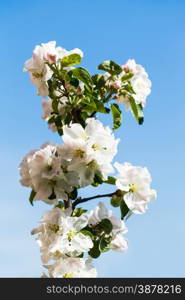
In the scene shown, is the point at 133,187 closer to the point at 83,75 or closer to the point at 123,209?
the point at 123,209

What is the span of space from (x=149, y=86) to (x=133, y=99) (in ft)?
0.67

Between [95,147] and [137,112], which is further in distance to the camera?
[137,112]

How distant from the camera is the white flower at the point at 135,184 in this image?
134 inches

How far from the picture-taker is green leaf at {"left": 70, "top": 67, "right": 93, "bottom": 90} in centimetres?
359

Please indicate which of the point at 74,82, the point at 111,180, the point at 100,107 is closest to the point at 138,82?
the point at 100,107

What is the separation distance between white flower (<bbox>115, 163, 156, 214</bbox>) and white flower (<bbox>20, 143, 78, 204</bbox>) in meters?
0.30

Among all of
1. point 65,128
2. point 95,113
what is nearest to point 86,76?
point 95,113

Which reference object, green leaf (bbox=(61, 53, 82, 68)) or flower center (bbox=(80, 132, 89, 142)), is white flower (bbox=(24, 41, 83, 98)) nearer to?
green leaf (bbox=(61, 53, 82, 68))

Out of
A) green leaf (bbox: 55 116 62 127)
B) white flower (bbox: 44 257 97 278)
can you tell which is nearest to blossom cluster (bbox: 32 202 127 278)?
white flower (bbox: 44 257 97 278)

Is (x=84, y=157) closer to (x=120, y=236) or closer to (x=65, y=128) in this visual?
(x=65, y=128)

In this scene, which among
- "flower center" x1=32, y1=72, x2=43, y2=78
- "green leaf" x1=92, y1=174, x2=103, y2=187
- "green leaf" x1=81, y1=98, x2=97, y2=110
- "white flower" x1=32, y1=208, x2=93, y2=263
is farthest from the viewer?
"flower center" x1=32, y1=72, x2=43, y2=78

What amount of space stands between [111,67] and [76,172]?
0.88m

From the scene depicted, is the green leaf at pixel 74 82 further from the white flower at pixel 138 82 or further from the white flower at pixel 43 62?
the white flower at pixel 138 82

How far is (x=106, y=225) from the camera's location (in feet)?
11.5
